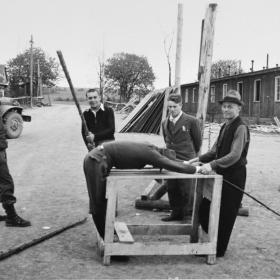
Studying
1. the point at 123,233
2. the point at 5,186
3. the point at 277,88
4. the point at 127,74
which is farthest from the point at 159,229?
the point at 127,74

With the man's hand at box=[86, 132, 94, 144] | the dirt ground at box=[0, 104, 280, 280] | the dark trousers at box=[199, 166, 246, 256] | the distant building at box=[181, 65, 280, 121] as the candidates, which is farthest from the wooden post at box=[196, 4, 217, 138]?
the distant building at box=[181, 65, 280, 121]

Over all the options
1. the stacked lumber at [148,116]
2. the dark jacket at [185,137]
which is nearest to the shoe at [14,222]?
the dark jacket at [185,137]

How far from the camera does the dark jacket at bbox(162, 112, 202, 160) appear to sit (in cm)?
629

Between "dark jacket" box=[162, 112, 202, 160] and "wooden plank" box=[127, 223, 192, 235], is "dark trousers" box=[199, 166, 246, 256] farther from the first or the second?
"dark jacket" box=[162, 112, 202, 160]

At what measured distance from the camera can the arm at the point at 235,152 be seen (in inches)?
183

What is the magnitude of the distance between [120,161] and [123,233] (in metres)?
0.80

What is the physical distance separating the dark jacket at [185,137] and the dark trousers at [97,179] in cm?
185

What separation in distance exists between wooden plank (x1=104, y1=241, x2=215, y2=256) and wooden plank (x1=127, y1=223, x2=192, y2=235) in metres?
0.68

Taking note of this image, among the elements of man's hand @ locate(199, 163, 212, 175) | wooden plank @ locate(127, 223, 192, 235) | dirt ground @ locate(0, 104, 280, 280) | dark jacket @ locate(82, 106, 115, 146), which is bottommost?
dirt ground @ locate(0, 104, 280, 280)

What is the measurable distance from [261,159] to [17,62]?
2845 inches

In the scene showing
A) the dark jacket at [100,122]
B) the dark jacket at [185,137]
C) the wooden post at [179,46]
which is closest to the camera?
the dark jacket at [185,137]

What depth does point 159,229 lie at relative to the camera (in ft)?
17.8

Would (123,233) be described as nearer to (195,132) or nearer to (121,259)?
(121,259)

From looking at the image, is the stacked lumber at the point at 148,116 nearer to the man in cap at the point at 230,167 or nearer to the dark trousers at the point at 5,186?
the dark trousers at the point at 5,186
